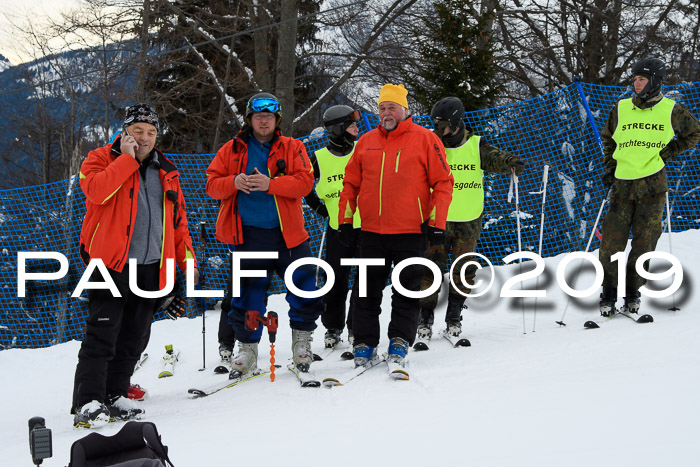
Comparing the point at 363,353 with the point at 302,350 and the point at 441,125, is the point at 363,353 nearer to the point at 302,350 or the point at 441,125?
the point at 302,350

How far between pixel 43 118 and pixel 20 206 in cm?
2158

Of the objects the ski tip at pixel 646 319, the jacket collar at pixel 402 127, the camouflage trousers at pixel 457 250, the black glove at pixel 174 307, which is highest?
the jacket collar at pixel 402 127

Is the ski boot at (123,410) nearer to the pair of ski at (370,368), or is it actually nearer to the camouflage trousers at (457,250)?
the pair of ski at (370,368)

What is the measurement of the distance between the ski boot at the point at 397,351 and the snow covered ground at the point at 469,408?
13 centimetres

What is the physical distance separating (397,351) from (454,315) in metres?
1.35

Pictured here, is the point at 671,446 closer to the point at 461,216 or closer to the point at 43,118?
the point at 461,216

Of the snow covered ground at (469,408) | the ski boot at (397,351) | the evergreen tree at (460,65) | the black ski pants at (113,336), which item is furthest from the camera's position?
the evergreen tree at (460,65)

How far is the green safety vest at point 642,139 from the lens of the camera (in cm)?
565

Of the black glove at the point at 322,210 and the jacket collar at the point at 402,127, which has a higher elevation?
the jacket collar at the point at 402,127

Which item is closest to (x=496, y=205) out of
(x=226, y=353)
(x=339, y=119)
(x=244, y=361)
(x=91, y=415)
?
(x=339, y=119)

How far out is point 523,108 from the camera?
9234 mm

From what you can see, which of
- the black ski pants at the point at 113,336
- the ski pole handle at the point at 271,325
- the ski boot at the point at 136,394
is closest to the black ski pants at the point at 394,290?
the ski pole handle at the point at 271,325

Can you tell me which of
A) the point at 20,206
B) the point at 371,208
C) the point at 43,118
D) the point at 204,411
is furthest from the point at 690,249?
the point at 43,118

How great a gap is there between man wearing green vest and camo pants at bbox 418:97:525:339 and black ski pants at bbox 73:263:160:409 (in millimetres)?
2342
